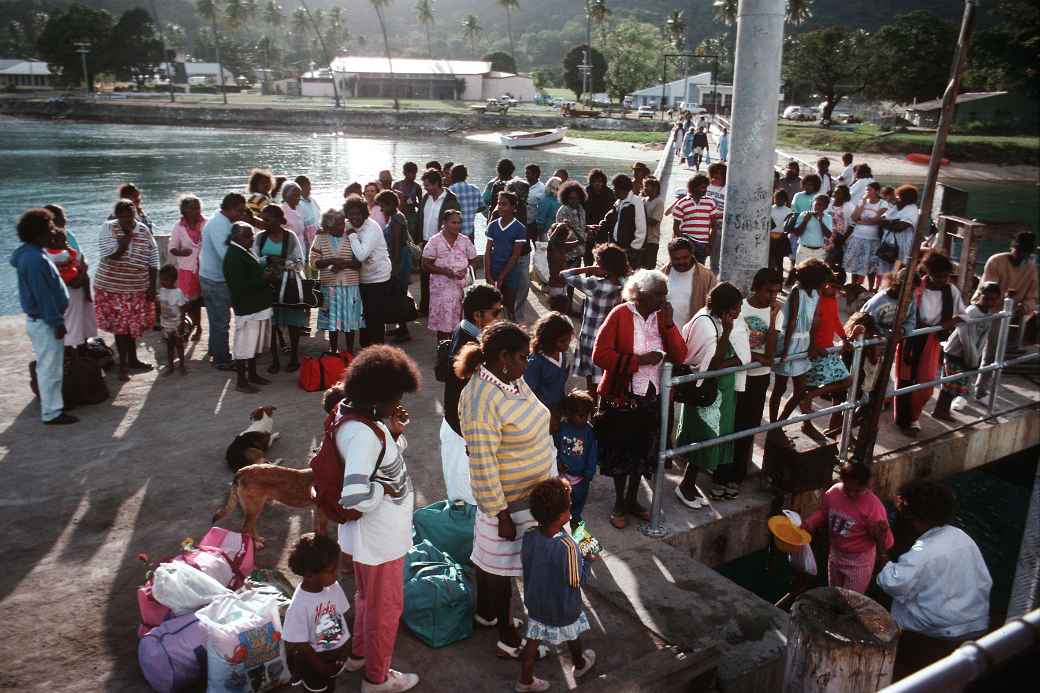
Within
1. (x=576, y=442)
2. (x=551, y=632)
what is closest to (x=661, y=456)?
(x=576, y=442)

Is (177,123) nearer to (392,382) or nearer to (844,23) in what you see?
(392,382)

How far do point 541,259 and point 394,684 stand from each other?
8.16 metres

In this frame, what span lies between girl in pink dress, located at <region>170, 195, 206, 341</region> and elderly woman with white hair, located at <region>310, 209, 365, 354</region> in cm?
126

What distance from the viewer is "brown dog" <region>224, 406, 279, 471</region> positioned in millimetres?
5766

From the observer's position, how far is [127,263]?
7.52 meters

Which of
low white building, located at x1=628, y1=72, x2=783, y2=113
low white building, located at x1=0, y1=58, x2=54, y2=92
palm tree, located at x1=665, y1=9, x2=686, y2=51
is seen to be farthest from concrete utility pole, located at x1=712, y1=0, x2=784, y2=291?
palm tree, located at x1=665, y1=9, x2=686, y2=51

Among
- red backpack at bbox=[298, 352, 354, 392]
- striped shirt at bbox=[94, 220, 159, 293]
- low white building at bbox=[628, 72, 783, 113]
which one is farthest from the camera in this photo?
low white building at bbox=[628, 72, 783, 113]

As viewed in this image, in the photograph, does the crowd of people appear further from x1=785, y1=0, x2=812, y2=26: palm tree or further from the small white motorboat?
x1=785, y1=0, x2=812, y2=26: palm tree

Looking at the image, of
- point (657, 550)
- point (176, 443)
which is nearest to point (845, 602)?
point (657, 550)

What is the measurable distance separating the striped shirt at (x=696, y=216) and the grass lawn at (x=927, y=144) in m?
42.0

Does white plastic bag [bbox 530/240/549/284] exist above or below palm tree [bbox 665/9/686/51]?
below

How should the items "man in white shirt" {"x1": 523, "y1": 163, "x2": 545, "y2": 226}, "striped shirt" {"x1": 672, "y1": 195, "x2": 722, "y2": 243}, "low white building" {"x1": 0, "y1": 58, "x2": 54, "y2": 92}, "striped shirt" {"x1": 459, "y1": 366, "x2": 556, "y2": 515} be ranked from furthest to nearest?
1. "low white building" {"x1": 0, "y1": 58, "x2": 54, "y2": 92}
2. "man in white shirt" {"x1": 523, "y1": 163, "x2": 545, "y2": 226}
3. "striped shirt" {"x1": 672, "y1": 195, "x2": 722, "y2": 243}
4. "striped shirt" {"x1": 459, "y1": 366, "x2": 556, "y2": 515}

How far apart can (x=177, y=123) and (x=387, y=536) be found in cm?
7682

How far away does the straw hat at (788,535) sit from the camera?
5094mm
